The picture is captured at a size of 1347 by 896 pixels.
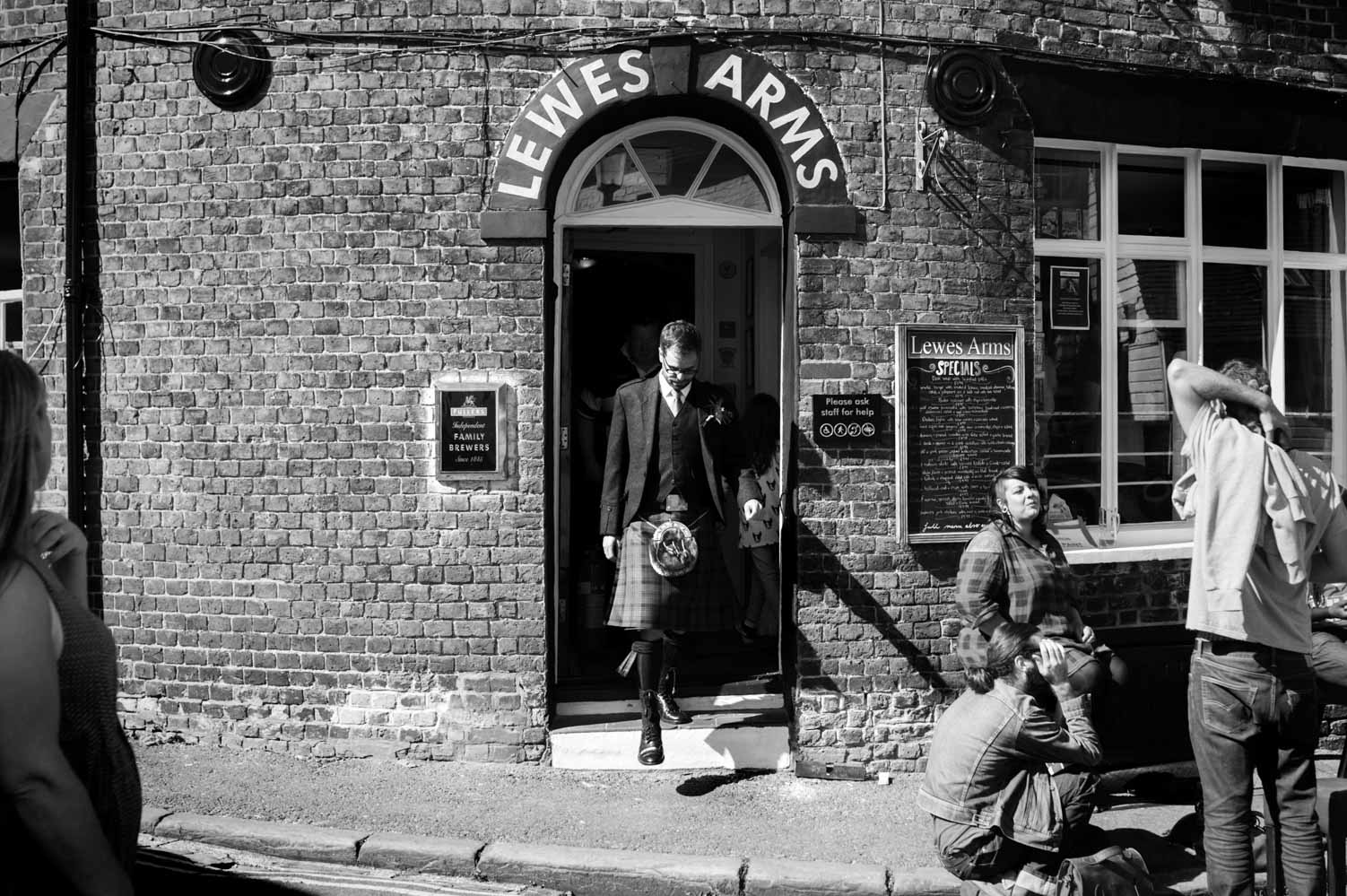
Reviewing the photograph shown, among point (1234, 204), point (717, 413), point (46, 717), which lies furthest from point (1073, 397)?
point (46, 717)

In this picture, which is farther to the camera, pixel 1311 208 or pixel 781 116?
pixel 1311 208

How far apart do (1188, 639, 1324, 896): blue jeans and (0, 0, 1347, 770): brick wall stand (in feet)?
7.24

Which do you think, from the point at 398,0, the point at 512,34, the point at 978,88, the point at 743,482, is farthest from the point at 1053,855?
the point at 398,0

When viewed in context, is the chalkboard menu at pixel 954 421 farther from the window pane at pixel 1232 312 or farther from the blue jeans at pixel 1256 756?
the blue jeans at pixel 1256 756

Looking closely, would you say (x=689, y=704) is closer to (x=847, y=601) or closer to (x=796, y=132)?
(x=847, y=601)

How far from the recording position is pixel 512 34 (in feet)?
20.1

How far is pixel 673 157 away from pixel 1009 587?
324 centimetres

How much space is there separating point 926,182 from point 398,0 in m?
3.19

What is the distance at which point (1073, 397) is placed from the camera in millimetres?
6773

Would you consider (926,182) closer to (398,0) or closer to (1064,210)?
(1064,210)

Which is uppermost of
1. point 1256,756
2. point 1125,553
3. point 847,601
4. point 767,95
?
point 767,95

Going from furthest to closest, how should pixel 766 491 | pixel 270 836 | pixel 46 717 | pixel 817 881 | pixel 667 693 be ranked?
pixel 766 491 < pixel 667 693 < pixel 270 836 < pixel 817 881 < pixel 46 717

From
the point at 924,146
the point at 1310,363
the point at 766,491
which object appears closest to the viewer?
the point at 924,146

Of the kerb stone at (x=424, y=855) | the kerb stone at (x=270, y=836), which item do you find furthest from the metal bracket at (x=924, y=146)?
the kerb stone at (x=270, y=836)
